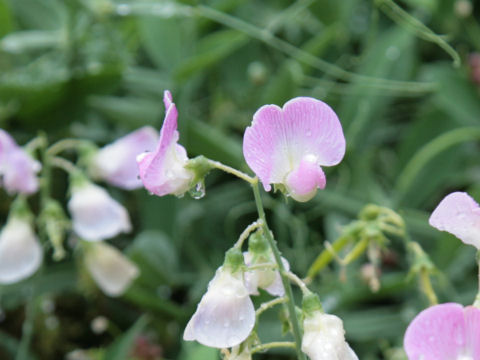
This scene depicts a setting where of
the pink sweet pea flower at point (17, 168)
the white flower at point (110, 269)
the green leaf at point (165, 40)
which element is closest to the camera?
the pink sweet pea flower at point (17, 168)

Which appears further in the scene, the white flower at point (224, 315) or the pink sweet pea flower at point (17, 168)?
the pink sweet pea flower at point (17, 168)

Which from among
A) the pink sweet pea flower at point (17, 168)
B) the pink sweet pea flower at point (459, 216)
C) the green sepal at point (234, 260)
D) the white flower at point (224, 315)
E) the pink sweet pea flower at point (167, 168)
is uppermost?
the pink sweet pea flower at point (459, 216)

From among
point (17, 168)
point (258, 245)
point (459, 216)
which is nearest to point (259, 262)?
point (258, 245)

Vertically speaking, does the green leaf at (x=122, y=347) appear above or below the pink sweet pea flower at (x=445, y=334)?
below

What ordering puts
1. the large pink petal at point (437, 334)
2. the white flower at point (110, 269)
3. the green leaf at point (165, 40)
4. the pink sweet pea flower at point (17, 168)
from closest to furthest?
the large pink petal at point (437, 334) → the pink sweet pea flower at point (17, 168) → the white flower at point (110, 269) → the green leaf at point (165, 40)

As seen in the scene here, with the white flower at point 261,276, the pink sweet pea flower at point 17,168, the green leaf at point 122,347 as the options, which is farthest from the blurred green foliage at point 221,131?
the white flower at point 261,276

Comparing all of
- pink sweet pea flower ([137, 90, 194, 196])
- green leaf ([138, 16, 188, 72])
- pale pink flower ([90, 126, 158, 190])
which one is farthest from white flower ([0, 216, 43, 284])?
pink sweet pea flower ([137, 90, 194, 196])

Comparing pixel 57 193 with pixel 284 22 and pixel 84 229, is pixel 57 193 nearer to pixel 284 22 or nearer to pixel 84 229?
pixel 84 229

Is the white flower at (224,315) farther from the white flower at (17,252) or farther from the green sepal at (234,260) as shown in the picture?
the white flower at (17,252)

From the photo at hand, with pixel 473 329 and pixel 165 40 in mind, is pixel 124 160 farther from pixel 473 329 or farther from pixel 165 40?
pixel 473 329
